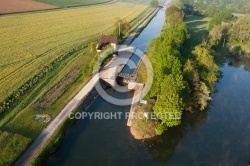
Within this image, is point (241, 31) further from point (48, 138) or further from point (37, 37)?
point (48, 138)

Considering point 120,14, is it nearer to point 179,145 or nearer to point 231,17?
point 231,17

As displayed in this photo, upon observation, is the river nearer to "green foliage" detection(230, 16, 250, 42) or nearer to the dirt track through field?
"green foliage" detection(230, 16, 250, 42)

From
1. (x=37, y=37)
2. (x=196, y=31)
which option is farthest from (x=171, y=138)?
(x=196, y=31)

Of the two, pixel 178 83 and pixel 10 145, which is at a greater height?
pixel 178 83

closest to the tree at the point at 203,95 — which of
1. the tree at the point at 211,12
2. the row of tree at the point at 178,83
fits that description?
the row of tree at the point at 178,83

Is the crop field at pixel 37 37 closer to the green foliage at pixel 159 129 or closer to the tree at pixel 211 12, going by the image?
the green foliage at pixel 159 129

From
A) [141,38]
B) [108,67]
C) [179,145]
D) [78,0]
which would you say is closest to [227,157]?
[179,145]
